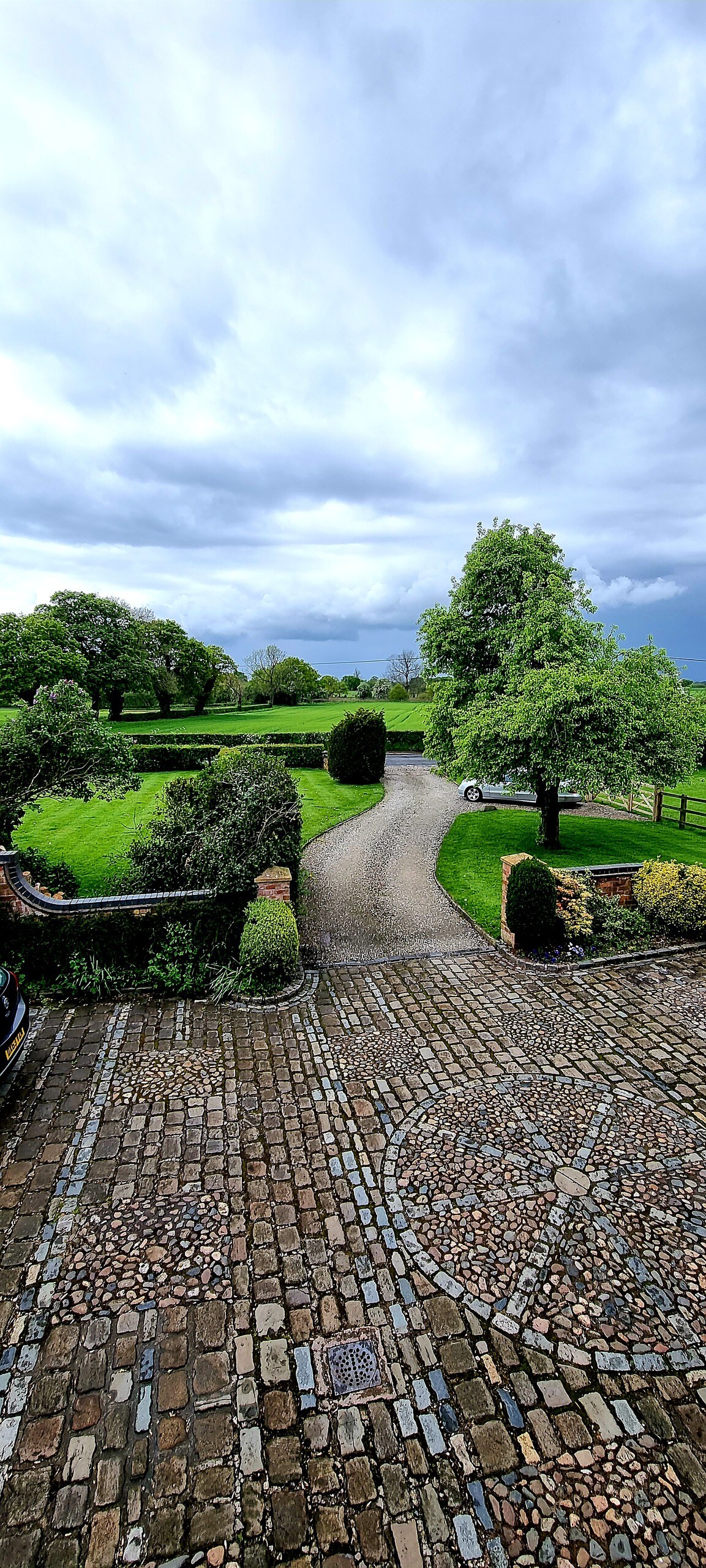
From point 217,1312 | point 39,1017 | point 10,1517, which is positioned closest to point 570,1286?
point 217,1312

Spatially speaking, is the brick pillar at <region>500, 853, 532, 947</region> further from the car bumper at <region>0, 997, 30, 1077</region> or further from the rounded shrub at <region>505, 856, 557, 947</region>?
the car bumper at <region>0, 997, 30, 1077</region>

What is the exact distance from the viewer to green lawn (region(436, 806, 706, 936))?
12.9 meters

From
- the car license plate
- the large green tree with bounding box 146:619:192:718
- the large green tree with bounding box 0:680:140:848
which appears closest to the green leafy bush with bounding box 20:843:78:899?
the large green tree with bounding box 0:680:140:848

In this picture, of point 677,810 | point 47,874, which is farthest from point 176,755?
point 677,810

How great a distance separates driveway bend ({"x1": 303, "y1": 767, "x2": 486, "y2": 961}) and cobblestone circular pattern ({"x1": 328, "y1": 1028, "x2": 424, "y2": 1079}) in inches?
90.0

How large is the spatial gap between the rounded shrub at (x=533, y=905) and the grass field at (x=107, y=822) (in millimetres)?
5382

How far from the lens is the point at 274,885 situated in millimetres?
9000

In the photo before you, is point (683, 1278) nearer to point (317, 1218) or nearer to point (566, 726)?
point (317, 1218)

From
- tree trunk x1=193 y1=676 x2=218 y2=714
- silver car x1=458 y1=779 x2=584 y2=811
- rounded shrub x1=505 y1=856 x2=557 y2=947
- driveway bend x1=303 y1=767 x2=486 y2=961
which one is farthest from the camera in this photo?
tree trunk x1=193 y1=676 x2=218 y2=714

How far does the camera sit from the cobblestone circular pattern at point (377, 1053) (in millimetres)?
6676

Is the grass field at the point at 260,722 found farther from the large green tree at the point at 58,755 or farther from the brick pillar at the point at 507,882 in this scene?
the brick pillar at the point at 507,882

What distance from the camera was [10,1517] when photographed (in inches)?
125

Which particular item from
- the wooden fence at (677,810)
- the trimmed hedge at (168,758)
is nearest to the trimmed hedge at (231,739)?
the trimmed hedge at (168,758)

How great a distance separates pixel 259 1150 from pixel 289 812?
548 centimetres
